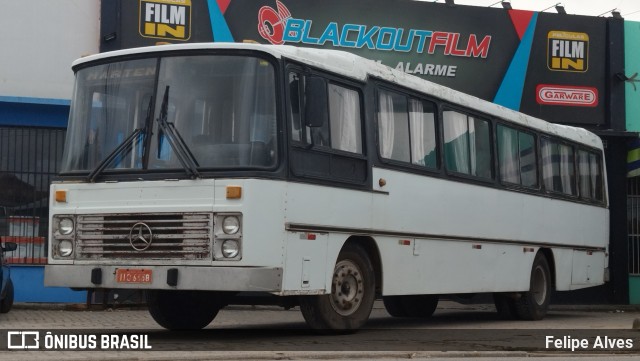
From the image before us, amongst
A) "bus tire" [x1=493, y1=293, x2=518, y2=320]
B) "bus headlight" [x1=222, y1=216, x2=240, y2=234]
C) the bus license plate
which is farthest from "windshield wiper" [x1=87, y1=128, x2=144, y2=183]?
"bus tire" [x1=493, y1=293, x2=518, y2=320]

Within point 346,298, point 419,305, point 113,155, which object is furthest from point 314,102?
point 419,305

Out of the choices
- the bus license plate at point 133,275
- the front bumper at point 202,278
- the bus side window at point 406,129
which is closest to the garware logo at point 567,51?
the bus side window at point 406,129

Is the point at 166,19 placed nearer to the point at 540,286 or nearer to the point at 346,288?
the point at 540,286

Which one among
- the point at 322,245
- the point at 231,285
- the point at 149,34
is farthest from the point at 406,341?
the point at 149,34

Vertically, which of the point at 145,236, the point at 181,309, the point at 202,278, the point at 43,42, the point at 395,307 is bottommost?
the point at 395,307

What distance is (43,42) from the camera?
67.6ft

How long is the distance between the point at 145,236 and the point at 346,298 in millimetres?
2372

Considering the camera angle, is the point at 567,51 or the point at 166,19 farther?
the point at 567,51

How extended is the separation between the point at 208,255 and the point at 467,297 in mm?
6425

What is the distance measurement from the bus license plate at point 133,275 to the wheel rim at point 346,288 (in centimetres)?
207

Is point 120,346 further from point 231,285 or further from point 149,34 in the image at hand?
point 149,34

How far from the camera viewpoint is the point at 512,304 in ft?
59.0

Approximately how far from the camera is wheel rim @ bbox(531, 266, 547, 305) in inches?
718

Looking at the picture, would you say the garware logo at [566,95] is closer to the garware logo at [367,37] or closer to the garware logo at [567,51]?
the garware logo at [567,51]
